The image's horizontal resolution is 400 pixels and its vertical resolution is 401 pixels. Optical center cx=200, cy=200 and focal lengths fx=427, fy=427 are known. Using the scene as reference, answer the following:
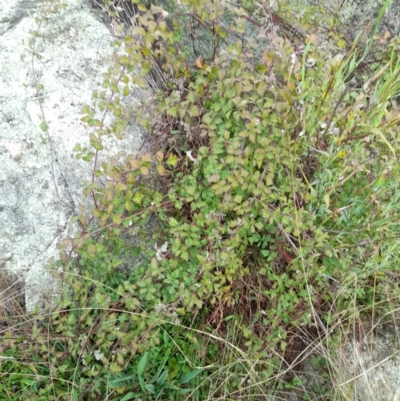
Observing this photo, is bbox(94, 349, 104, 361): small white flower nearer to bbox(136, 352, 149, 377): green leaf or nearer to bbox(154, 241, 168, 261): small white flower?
bbox(136, 352, 149, 377): green leaf

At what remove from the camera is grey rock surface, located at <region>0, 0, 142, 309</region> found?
2273 millimetres

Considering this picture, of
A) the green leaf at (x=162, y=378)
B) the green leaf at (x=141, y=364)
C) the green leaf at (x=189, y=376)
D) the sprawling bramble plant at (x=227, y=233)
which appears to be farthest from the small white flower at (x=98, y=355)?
the green leaf at (x=189, y=376)

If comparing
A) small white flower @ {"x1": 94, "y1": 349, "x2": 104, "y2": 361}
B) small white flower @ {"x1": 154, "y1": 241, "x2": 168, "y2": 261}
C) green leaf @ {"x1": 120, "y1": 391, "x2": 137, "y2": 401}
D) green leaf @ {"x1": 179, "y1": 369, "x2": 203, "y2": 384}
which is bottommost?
green leaf @ {"x1": 120, "y1": 391, "x2": 137, "y2": 401}

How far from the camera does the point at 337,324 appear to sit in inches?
84.1

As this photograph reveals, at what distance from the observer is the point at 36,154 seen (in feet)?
7.52

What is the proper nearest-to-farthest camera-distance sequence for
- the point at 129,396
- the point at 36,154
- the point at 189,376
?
the point at 129,396
the point at 189,376
the point at 36,154

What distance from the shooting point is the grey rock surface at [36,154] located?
7.46 feet

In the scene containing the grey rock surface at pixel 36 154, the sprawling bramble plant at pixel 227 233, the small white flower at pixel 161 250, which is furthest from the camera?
the grey rock surface at pixel 36 154

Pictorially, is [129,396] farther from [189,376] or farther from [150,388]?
[189,376]

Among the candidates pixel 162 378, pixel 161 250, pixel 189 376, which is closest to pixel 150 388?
pixel 162 378

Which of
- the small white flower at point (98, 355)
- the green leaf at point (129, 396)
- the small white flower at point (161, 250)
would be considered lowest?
the green leaf at point (129, 396)

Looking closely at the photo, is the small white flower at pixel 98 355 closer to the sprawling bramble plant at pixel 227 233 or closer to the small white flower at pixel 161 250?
the sprawling bramble plant at pixel 227 233

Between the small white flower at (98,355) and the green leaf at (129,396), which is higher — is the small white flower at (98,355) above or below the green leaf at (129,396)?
above

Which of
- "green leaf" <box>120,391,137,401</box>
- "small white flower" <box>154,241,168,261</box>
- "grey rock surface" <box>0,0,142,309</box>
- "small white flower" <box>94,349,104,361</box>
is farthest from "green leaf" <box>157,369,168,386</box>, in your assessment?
"grey rock surface" <box>0,0,142,309</box>
